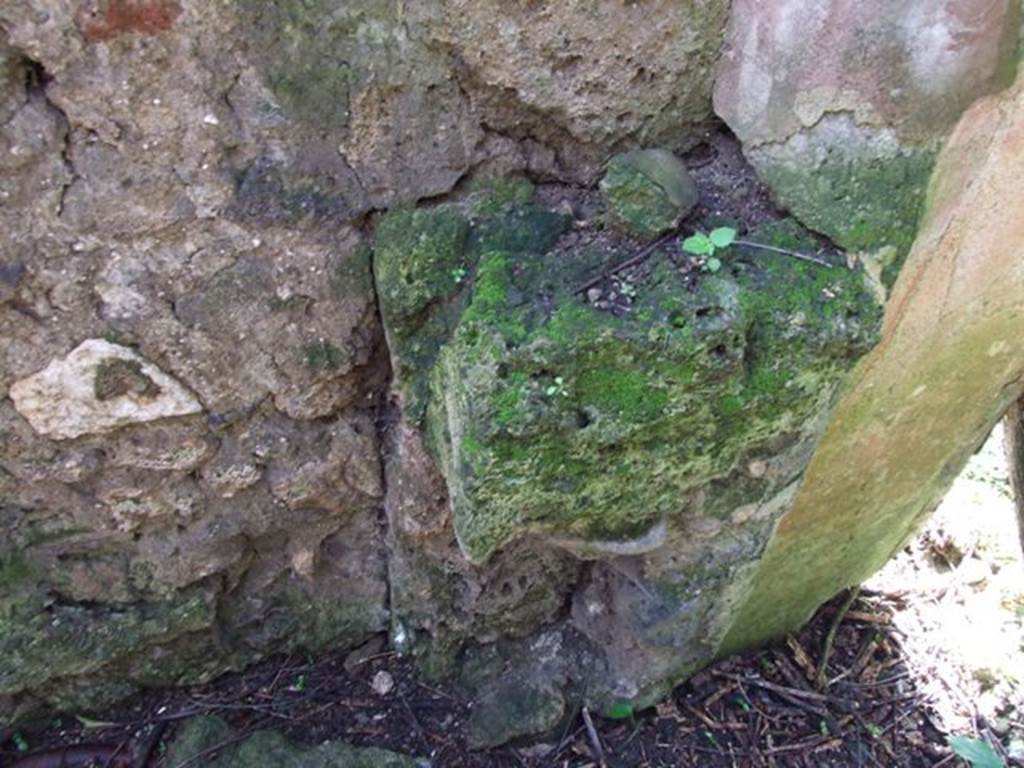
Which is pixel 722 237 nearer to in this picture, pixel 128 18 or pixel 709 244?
pixel 709 244

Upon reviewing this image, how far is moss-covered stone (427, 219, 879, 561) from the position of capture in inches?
43.9

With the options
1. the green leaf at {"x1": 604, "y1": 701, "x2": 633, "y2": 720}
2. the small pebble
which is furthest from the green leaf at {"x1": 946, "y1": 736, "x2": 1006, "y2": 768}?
the small pebble

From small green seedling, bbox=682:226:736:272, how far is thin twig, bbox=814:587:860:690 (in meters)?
1.35

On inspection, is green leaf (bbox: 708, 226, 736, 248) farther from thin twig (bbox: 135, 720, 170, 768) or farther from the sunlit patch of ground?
the sunlit patch of ground

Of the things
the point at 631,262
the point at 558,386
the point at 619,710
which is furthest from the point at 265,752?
the point at 631,262

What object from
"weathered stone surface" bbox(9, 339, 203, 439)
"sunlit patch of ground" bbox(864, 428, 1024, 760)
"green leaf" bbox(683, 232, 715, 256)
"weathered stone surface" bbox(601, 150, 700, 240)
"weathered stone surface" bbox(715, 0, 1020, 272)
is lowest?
"sunlit patch of ground" bbox(864, 428, 1024, 760)

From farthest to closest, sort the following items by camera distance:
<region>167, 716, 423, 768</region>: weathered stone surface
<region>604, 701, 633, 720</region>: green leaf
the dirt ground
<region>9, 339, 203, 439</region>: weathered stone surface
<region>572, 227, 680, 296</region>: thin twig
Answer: <region>604, 701, 633, 720</region>: green leaf → the dirt ground → <region>167, 716, 423, 768</region>: weathered stone surface → <region>9, 339, 203, 439</region>: weathered stone surface → <region>572, 227, 680, 296</region>: thin twig

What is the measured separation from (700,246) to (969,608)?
1.74m

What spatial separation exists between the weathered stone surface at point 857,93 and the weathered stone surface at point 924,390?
0.05 meters

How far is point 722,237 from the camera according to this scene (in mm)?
1230

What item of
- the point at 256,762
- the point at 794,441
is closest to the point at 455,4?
the point at 794,441

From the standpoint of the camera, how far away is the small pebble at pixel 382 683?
1861mm

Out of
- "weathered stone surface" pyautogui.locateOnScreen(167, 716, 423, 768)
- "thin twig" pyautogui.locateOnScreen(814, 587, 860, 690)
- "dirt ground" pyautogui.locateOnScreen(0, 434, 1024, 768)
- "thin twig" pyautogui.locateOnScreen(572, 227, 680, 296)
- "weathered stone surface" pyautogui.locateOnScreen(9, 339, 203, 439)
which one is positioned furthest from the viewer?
"thin twig" pyautogui.locateOnScreen(814, 587, 860, 690)

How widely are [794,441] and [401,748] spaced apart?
991mm
